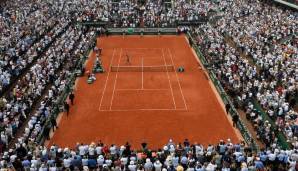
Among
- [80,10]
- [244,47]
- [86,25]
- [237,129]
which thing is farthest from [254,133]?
[80,10]

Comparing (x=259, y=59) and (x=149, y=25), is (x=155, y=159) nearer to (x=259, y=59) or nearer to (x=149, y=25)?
(x=259, y=59)

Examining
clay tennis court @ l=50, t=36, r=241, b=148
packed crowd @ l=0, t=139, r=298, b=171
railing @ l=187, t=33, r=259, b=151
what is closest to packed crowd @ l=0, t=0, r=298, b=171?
packed crowd @ l=0, t=139, r=298, b=171

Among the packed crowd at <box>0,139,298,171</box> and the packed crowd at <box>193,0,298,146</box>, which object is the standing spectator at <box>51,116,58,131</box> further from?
the packed crowd at <box>193,0,298,146</box>

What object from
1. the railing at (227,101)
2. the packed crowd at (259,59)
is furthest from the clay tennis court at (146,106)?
the packed crowd at (259,59)

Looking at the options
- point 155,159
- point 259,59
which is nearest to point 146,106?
point 155,159

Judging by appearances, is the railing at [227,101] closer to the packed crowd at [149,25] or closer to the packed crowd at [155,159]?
the packed crowd at [149,25]
